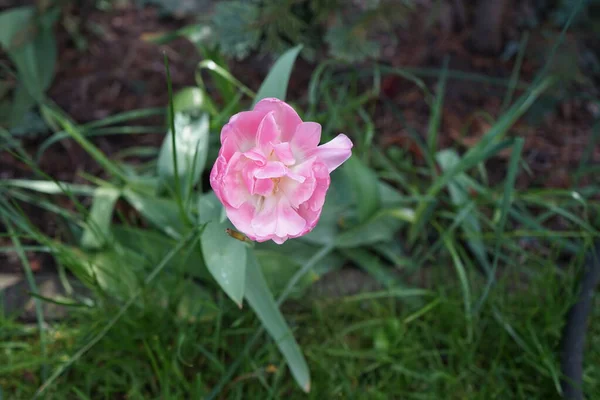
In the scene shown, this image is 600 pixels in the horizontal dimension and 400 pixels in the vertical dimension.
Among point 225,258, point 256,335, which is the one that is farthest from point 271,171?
point 256,335

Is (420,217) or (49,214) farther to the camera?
(49,214)

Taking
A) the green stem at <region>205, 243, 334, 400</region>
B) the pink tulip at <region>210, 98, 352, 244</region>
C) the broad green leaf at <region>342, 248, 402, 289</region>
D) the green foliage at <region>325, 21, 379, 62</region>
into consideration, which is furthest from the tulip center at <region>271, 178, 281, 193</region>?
the green foliage at <region>325, 21, 379, 62</region>

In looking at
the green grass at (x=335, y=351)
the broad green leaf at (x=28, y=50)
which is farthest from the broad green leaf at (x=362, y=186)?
the broad green leaf at (x=28, y=50)

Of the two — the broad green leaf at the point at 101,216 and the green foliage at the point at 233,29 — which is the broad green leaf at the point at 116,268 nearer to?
the broad green leaf at the point at 101,216

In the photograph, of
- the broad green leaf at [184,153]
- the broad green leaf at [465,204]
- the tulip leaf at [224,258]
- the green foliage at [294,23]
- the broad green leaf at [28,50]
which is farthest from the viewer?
the broad green leaf at [28,50]

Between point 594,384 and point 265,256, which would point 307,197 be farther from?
point 594,384

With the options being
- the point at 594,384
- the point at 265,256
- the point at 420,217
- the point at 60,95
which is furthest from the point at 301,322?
the point at 60,95
